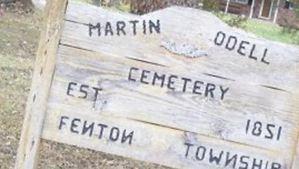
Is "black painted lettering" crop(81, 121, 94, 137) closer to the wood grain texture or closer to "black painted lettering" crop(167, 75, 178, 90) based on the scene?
the wood grain texture

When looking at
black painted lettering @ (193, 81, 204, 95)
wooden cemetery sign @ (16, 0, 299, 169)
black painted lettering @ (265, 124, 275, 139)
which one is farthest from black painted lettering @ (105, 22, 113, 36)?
black painted lettering @ (265, 124, 275, 139)

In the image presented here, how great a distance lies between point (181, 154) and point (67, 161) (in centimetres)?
186

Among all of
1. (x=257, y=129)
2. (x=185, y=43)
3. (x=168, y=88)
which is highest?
(x=185, y=43)

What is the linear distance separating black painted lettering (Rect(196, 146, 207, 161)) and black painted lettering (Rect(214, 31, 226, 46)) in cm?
44

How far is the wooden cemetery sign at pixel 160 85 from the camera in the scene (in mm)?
3104

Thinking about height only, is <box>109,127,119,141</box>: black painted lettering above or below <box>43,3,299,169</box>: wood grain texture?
below

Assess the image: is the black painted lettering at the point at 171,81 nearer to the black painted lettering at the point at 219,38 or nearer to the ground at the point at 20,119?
the black painted lettering at the point at 219,38

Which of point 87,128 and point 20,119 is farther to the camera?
point 20,119

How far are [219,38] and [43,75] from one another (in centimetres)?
74

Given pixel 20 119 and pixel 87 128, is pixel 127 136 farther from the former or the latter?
pixel 20 119

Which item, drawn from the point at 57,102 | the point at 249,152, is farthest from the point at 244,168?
the point at 57,102

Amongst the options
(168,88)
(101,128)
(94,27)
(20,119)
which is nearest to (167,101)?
(168,88)

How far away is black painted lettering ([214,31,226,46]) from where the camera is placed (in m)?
3.12

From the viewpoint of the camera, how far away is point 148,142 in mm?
3143
